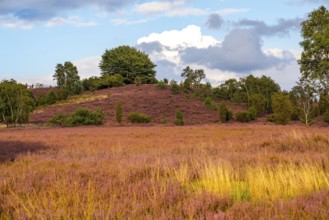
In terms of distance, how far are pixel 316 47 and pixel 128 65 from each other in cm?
5776

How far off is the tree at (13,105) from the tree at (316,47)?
3116cm

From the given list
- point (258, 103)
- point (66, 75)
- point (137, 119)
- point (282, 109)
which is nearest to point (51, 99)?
point (66, 75)

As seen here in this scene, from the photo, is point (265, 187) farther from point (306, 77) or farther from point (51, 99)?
point (51, 99)

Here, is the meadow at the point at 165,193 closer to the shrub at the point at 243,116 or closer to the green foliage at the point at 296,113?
the shrub at the point at 243,116

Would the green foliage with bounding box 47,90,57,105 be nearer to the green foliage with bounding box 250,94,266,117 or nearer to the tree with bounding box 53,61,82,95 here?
the tree with bounding box 53,61,82,95

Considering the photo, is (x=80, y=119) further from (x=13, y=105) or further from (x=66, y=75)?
(x=66, y=75)

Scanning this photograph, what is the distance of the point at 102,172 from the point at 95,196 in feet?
6.85

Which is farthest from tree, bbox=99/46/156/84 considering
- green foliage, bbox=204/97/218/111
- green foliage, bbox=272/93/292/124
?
green foliage, bbox=272/93/292/124

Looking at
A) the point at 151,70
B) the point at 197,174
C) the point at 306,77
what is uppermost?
the point at 151,70

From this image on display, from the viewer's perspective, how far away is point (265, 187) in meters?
6.68

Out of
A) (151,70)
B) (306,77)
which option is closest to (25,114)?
(306,77)

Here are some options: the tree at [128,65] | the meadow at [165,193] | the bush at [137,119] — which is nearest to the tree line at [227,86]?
the tree at [128,65]

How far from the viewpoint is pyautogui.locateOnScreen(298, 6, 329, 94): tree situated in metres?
35.8

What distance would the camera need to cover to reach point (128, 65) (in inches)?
3504
